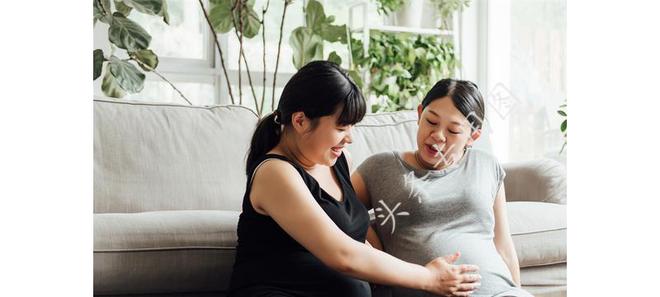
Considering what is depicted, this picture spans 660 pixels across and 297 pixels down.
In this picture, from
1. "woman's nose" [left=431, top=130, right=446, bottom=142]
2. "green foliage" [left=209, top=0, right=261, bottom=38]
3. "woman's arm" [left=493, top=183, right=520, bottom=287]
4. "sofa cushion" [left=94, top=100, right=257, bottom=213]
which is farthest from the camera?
"green foliage" [left=209, top=0, right=261, bottom=38]

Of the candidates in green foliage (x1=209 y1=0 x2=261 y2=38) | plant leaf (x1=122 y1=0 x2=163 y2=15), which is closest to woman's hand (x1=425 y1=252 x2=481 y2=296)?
plant leaf (x1=122 y1=0 x2=163 y2=15)

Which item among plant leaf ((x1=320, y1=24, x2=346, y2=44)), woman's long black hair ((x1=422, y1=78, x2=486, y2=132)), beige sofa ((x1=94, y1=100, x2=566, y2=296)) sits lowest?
beige sofa ((x1=94, y1=100, x2=566, y2=296))

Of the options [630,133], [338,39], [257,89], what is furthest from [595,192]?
[257,89]

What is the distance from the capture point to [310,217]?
1.02 meters

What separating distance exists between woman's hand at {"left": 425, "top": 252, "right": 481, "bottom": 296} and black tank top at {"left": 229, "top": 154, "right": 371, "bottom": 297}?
0.38 ft

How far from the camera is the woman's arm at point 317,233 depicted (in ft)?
3.35

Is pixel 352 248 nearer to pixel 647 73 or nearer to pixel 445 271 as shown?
pixel 445 271

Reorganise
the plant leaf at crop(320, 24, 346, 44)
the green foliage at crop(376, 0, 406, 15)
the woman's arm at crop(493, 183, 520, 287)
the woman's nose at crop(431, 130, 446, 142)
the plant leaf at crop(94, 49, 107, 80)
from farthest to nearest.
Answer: the green foliage at crop(376, 0, 406, 15), the plant leaf at crop(320, 24, 346, 44), the plant leaf at crop(94, 49, 107, 80), the woman's arm at crop(493, 183, 520, 287), the woman's nose at crop(431, 130, 446, 142)

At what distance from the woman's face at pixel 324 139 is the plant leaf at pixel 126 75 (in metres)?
0.84

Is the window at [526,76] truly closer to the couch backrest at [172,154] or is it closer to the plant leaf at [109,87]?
the couch backrest at [172,154]

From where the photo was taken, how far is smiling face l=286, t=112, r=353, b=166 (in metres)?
1.06

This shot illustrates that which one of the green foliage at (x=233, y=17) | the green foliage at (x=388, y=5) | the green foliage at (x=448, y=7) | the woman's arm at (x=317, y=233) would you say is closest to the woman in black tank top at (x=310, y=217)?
the woman's arm at (x=317, y=233)

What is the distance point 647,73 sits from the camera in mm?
1105

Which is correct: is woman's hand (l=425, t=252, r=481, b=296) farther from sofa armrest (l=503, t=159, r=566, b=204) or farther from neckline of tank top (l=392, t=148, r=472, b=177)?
sofa armrest (l=503, t=159, r=566, b=204)
